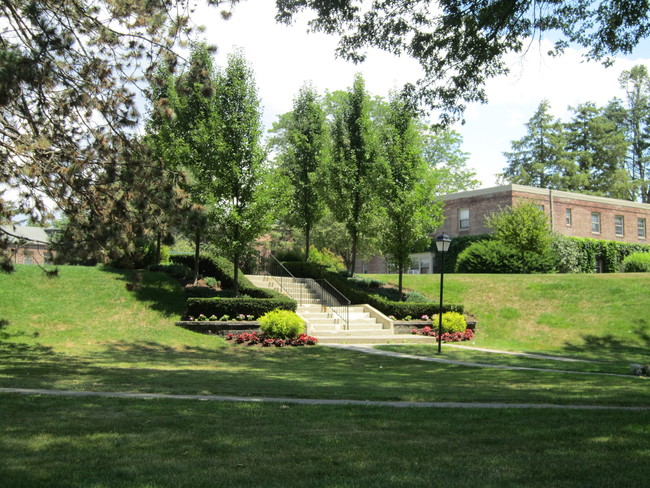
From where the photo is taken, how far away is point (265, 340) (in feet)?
62.6

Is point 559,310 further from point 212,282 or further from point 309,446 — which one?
point 309,446

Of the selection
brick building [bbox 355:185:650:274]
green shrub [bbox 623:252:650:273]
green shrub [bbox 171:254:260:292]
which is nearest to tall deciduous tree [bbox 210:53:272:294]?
green shrub [bbox 171:254:260:292]

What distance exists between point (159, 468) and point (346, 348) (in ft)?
46.3

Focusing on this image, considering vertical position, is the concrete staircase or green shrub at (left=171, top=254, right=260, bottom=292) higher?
green shrub at (left=171, top=254, right=260, bottom=292)

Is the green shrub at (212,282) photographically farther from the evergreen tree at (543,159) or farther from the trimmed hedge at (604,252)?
the evergreen tree at (543,159)

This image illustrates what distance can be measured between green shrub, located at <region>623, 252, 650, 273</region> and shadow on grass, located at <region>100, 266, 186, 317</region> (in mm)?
27477

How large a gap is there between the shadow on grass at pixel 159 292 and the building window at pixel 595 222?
28972 mm

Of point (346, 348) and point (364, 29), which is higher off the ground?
point (364, 29)

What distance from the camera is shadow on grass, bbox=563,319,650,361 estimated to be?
17297mm

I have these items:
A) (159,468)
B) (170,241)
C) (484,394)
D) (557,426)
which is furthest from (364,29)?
(159,468)

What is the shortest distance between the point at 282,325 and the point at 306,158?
40.3 ft

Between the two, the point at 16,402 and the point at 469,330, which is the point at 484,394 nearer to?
the point at 16,402

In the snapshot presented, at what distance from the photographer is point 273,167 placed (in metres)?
22.7

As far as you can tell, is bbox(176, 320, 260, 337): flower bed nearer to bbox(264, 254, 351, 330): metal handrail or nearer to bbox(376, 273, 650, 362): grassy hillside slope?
bbox(264, 254, 351, 330): metal handrail
